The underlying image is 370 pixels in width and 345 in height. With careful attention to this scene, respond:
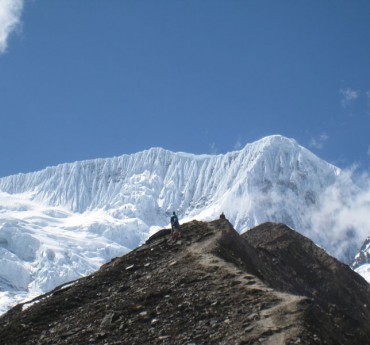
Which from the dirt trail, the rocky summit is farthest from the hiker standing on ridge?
the dirt trail

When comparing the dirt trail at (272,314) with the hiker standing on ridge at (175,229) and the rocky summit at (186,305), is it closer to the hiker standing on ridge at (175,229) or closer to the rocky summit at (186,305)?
the rocky summit at (186,305)

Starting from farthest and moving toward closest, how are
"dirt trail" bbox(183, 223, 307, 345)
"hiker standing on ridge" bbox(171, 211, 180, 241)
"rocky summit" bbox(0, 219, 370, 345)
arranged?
"hiker standing on ridge" bbox(171, 211, 180, 241) → "rocky summit" bbox(0, 219, 370, 345) → "dirt trail" bbox(183, 223, 307, 345)

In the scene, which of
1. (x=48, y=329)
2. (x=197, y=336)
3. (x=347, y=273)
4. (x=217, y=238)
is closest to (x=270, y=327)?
(x=197, y=336)

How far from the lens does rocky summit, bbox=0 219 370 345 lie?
17.2m

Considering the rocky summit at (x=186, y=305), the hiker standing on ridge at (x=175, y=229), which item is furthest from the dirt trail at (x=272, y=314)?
the hiker standing on ridge at (x=175, y=229)

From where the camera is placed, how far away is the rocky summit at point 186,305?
1717cm

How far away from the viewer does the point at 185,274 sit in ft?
76.1

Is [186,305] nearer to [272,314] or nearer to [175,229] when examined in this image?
[272,314]

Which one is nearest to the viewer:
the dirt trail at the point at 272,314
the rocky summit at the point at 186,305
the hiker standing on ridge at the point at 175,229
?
the dirt trail at the point at 272,314

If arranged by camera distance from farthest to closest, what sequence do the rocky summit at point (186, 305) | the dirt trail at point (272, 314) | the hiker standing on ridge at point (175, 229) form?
1. the hiker standing on ridge at point (175, 229)
2. the rocky summit at point (186, 305)
3. the dirt trail at point (272, 314)

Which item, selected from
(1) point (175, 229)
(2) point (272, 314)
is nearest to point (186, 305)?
(2) point (272, 314)

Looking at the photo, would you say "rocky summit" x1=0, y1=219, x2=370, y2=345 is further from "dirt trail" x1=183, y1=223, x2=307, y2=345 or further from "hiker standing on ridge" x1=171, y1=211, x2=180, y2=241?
"hiker standing on ridge" x1=171, y1=211, x2=180, y2=241

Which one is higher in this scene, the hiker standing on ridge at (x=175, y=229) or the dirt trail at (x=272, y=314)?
the hiker standing on ridge at (x=175, y=229)

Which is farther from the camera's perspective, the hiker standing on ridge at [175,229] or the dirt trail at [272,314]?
the hiker standing on ridge at [175,229]
